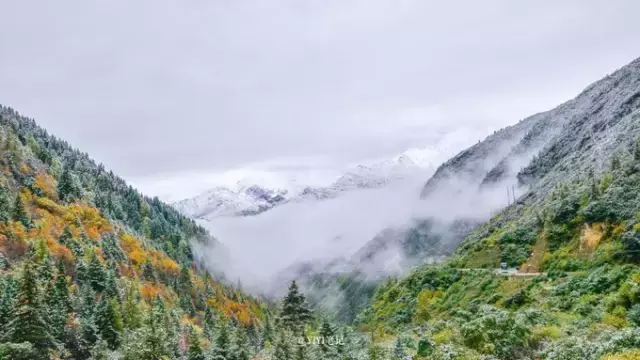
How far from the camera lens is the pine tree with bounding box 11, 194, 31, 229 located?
94438 mm

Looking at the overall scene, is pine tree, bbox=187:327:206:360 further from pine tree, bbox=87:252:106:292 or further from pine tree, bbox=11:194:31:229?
pine tree, bbox=11:194:31:229

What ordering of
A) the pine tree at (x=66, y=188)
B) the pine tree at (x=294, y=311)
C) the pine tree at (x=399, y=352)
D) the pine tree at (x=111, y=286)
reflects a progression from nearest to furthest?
1. the pine tree at (x=399, y=352)
2. the pine tree at (x=294, y=311)
3. the pine tree at (x=111, y=286)
4. the pine tree at (x=66, y=188)

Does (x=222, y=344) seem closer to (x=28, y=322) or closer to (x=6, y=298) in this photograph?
(x=28, y=322)

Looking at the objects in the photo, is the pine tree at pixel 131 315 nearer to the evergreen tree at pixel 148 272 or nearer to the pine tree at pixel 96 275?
the pine tree at pixel 96 275

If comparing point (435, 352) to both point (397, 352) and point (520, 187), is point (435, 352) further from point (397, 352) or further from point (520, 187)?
point (520, 187)

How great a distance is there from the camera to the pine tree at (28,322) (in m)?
41.2

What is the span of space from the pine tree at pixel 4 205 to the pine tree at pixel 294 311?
62.9 meters

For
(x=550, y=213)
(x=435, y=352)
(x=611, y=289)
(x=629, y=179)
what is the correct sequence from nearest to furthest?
(x=435, y=352) < (x=611, y=289) < (x=629, y=179) < (x=550, y=213)

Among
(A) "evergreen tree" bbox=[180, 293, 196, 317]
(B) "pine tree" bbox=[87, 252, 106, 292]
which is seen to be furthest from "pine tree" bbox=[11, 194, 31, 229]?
(A) "evergreen tree" bbox=[180, 293, 196, 317]

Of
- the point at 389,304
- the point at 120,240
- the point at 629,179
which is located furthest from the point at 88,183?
the point at 629,179

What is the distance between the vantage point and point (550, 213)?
9556 cm

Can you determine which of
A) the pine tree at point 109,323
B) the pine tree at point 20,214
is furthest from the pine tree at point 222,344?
the pine tree at point 20,214

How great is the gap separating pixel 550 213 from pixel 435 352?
73.2 m

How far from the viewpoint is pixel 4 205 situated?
93.2m
